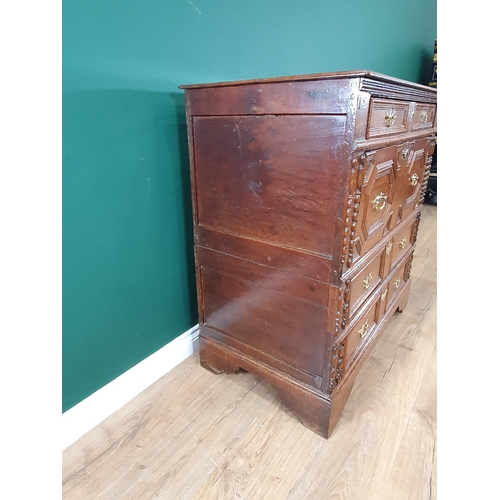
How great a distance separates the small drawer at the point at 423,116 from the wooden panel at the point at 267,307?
75 cm

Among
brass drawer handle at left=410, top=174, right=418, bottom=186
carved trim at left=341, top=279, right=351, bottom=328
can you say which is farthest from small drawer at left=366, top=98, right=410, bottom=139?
carved trim at left=341, top=279, right=351, bottom=328

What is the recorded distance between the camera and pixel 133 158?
1.21 m

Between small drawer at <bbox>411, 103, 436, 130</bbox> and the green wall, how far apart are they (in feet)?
2.43

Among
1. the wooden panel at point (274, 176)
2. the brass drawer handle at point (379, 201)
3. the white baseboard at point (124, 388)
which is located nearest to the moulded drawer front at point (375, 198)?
the brass drawer handle at point (379, 201)

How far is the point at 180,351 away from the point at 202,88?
1.08 meters

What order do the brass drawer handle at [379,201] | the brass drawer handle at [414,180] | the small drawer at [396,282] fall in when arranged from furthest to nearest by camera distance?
1. the small drawer at [396,282]
2. the brass drawer handle at [414,180]
3. the brass drawer handle at [379,201]

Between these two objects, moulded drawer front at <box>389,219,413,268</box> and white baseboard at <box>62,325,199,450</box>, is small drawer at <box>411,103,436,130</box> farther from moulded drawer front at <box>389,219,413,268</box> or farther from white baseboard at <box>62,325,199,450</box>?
white baseboard at <box>62,325,199,450</box>

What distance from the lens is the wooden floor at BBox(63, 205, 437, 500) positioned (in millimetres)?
1064

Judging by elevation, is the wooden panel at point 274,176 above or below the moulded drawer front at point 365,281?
above

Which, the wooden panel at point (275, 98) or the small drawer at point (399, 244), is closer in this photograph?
the wooden panel at point (275, 98)

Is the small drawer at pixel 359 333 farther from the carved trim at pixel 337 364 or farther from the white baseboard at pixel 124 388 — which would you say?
the white baseboard at pixel 124 388

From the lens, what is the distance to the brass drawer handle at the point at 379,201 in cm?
114
